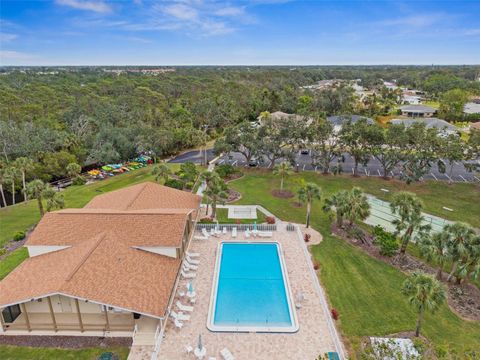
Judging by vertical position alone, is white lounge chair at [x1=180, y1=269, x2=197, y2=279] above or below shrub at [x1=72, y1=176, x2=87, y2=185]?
below

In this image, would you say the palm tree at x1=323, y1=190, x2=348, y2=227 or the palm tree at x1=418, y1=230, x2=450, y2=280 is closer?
the palm tree at x1=418, y1=230, x2=450, y2=280

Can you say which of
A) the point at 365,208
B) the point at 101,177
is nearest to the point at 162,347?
the point at 365,208

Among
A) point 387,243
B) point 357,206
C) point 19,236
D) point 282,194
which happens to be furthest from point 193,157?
point 387,243

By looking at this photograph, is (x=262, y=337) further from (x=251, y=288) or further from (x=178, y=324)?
(x=251, y=288)

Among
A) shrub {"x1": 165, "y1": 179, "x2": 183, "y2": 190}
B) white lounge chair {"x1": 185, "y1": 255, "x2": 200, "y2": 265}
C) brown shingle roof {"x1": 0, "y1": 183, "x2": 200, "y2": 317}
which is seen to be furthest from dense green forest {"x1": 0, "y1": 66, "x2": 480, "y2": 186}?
white lounge chair {"x1": 185, "y1": 255, "x2": 200, "y2": 265}

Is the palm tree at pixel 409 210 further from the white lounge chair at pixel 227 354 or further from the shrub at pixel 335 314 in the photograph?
the white lounge chair at pixel 227 354

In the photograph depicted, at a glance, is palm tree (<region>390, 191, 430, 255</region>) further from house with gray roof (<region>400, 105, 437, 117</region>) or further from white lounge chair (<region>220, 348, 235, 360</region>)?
house with gray roof (<region>400, 105, 437, 117</region>)

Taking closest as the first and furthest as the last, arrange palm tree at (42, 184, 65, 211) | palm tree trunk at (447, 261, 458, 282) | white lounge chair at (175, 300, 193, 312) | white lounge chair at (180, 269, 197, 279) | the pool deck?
the pool deck → white lounge chair at (175, 300, 193, 312) → palm tree trunk at (447, 261, 458, 282) → white lounge chair at (180, 269, 197, 279) → palm tree at (42, 184, 65, 211)
